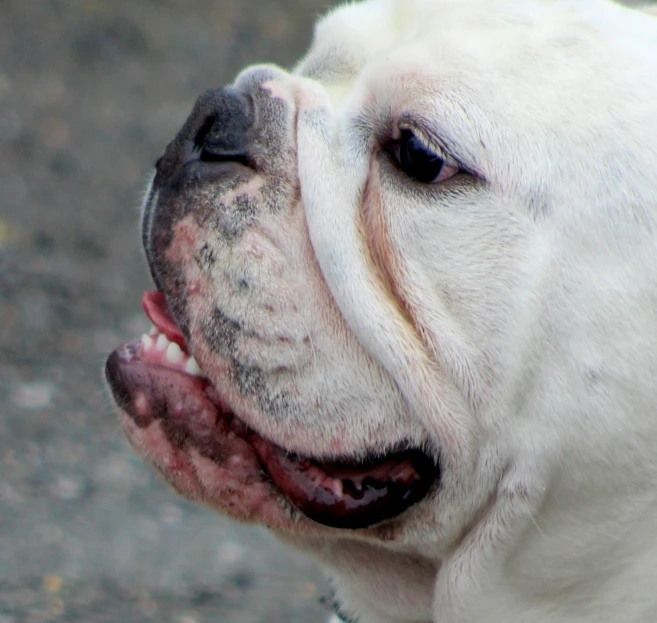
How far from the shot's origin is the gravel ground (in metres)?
3.48

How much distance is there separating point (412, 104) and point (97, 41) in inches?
200

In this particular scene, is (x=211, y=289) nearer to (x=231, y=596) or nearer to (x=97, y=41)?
(x=231, y=596)

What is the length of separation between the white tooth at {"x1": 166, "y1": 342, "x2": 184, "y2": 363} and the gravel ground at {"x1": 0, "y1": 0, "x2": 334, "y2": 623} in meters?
0.26

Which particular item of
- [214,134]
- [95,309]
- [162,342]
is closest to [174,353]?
[162,342]

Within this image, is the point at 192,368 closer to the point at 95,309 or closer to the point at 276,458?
the point at 276,458

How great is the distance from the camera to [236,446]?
213 centimetres

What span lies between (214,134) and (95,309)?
8.70 ft

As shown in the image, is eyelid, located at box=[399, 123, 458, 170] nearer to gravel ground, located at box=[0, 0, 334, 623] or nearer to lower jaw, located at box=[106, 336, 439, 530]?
lower jaw, located at box=[106, 336, 439, 530]

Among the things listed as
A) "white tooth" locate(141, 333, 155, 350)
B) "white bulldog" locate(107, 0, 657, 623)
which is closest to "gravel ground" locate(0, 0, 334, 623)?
"white tooth" locate(141, 333, 155, 350)

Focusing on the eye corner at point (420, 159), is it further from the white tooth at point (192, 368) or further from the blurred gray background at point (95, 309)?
the blurred gray background at point (95, 309)

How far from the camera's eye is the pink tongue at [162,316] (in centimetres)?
226

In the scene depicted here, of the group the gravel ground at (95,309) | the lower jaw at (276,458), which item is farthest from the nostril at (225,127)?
the gravel ground at (95,309)

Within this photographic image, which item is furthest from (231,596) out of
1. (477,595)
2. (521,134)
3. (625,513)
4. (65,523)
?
(521,134)

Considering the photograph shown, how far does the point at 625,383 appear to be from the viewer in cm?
185
